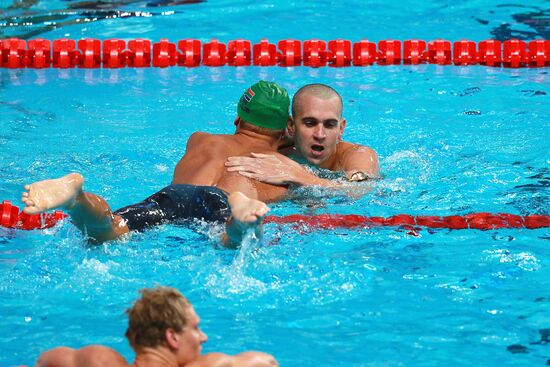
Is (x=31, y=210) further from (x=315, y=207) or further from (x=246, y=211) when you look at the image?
(x=315, y=207)

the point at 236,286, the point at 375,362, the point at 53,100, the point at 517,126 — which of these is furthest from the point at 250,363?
the point at 53,100

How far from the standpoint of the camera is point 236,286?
3.77 m

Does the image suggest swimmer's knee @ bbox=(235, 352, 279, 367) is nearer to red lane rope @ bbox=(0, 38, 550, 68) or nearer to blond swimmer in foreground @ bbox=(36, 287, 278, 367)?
Answer: blond swimmer in foreground @ bbox=(36, 287, 278, 367)

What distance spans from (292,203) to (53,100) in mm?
2954

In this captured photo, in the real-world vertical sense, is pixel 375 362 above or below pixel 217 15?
below

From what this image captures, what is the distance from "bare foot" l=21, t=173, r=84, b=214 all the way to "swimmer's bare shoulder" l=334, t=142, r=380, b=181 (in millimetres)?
1793

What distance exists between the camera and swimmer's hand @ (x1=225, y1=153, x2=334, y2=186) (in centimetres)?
458

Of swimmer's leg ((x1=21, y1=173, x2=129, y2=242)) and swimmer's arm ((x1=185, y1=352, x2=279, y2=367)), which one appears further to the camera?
swimmer's leg ((x1=21, y1=173, x2=129, y2=242))

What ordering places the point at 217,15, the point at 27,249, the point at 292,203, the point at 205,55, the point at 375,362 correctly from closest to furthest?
the point at 375,362
the point at 27,249
the point at 292,203
the point at 205,55
the point at 217,15

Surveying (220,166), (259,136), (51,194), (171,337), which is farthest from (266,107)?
(171,337)

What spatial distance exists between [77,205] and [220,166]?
3.44ft

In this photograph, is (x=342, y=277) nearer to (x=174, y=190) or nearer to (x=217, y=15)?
(x=174, y=190)

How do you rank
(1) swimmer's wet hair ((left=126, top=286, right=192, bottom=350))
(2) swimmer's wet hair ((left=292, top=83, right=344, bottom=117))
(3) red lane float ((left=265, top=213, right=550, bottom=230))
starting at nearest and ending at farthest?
(1) swimmer's wet hair ((left=126, top=286, right=192, bottom=350)) < (3) red lane float ((left=265, top=213, right=550, bottom=230)) < (2) swimmer's wet hair ((left=292, top=83, right=344, bottom=117))

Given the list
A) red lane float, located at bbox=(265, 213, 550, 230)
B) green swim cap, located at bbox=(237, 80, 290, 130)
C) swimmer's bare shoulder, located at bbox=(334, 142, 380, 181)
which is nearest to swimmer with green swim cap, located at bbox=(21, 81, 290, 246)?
green swim cap, located at bbox=(237, 80, 290, 130)
